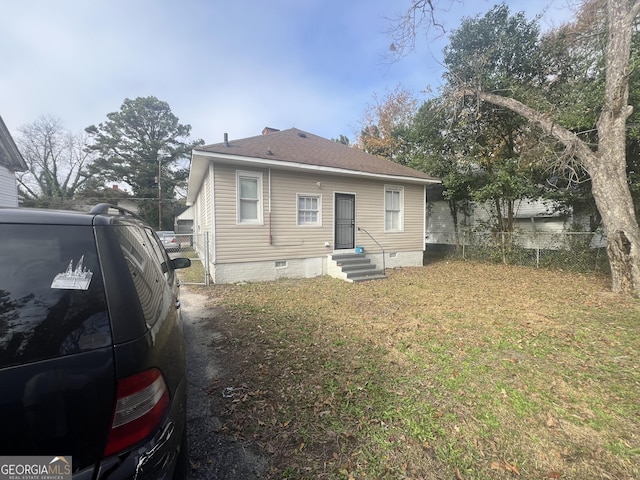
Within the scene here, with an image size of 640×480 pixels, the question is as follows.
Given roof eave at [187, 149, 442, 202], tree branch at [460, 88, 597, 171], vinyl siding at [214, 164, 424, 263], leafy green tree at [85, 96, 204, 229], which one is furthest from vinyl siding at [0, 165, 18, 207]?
leafy green tree at [85, 96, 204, 229]

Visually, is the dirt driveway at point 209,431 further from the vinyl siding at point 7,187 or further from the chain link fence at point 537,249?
the chain link fence at point 537,249

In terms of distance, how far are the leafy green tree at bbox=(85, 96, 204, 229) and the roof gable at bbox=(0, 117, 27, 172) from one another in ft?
67.7

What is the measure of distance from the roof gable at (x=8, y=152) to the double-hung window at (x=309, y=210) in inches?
367

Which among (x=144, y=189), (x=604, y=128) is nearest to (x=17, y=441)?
(x=604, y=128)

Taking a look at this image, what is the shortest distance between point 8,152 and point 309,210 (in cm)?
988

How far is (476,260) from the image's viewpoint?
39.7ft

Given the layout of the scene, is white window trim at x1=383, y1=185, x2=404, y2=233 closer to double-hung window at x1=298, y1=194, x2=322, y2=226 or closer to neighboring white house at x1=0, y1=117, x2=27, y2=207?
double-hung window at x1=298, y1=194, x2=322, y2=226

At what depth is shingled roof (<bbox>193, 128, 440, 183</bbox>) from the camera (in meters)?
7.45

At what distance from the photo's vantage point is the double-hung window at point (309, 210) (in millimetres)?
8766

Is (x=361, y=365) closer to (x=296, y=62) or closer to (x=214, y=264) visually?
(x=214, y=264)

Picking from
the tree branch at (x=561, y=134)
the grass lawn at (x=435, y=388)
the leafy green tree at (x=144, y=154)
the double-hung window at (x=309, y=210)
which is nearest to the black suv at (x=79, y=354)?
the grass lawn at (x=435, y=388)

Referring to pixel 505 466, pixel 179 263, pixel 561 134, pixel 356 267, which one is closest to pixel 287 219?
pixel 356 267

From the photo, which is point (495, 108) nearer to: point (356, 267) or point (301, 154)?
point (301, 154)

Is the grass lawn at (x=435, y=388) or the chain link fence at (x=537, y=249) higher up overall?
the chain link fence at (x=537, y=249)
